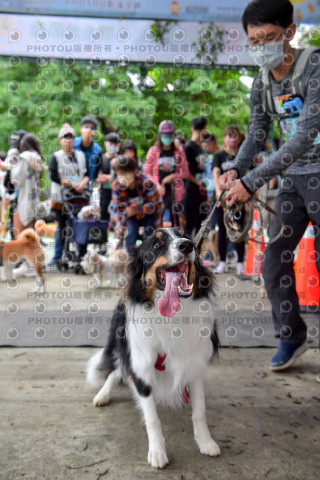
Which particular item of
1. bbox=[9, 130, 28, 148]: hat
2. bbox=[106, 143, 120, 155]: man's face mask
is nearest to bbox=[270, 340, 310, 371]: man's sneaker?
bbox=[106, 143, 120, 155]: man's face mask

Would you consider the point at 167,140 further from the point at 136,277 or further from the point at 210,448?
the point at 210,448

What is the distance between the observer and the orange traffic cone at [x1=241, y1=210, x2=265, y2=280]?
5219 millimetres

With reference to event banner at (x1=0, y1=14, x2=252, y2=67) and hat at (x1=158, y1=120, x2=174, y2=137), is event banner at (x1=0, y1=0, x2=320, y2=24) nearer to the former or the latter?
event banner at (x1=0, y1=14, x2=252, y2=67)

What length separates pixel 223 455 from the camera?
1.94 m

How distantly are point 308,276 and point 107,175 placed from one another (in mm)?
3497

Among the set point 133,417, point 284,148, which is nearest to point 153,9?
point 284,148

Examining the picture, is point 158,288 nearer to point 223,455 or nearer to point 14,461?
point 223,455

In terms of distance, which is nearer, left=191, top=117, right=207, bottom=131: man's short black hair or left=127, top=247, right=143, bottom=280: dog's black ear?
left=127, top=247, right=143, bottom=280: dog's black ear

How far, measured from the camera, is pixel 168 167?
20.2 feet

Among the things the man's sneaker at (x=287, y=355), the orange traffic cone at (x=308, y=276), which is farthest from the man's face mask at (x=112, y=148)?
the man's sneaker at (x=287, y=355)

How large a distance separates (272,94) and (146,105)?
22.2ft

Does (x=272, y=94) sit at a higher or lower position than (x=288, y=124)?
higher

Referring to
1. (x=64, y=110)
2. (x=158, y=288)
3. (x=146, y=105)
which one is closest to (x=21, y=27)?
(x=146, y=105)

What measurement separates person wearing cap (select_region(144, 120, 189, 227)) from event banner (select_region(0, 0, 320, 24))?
1.60 m
